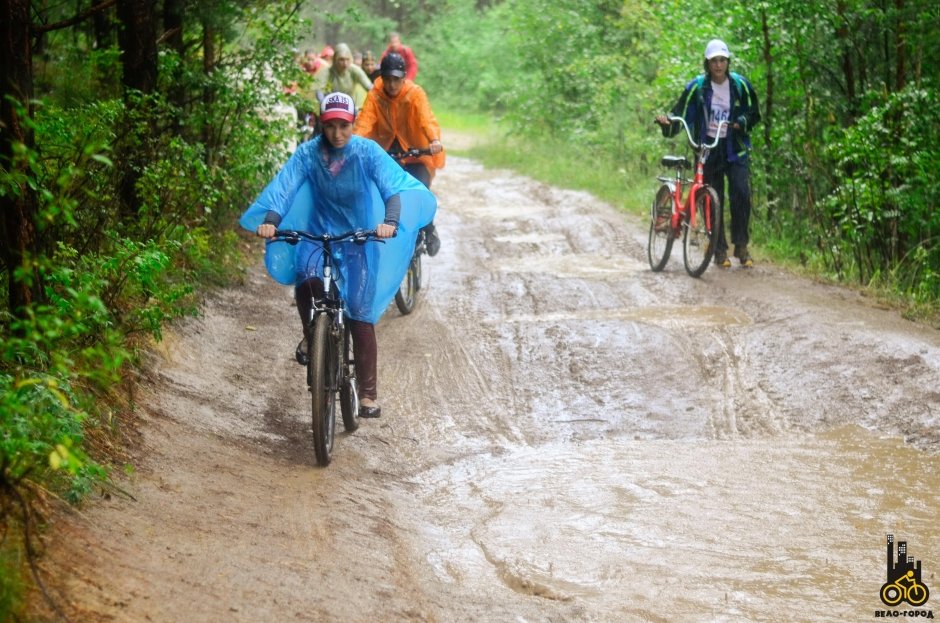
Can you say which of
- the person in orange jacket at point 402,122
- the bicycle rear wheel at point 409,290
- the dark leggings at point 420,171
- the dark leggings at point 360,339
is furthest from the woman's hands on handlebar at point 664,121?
the dark leggings at point 360,339

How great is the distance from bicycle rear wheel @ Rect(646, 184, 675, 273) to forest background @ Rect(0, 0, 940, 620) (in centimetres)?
138

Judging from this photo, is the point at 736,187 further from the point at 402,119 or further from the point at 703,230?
the point at 402,119

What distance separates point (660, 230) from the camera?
11312 mm

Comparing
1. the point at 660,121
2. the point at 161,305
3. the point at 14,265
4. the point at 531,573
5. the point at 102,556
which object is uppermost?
the point at 660,121

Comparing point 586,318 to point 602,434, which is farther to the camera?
point 586,318

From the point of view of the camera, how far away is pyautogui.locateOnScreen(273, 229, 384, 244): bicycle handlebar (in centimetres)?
603

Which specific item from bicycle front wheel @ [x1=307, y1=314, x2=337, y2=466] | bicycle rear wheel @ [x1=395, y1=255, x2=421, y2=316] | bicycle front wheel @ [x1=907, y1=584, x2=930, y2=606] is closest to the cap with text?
bicycle rear wheel @ [x1=395, y1=255, x2=421, y2=316]

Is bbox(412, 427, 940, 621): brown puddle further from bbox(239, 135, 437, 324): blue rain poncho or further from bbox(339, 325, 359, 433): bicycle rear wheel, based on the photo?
bbox(239, 135, 437, 324): blue rain poncho

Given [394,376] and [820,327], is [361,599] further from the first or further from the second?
[820,327]

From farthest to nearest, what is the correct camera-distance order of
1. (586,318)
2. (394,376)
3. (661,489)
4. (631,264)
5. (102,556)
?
(631,264) → (586,318) → (394,376) → (661,489) → (102,556)

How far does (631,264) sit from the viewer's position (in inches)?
461

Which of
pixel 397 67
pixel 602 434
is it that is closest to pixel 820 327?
pixel 602 434

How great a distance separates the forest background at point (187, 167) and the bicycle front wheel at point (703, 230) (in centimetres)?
113

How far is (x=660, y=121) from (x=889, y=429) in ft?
16.1
